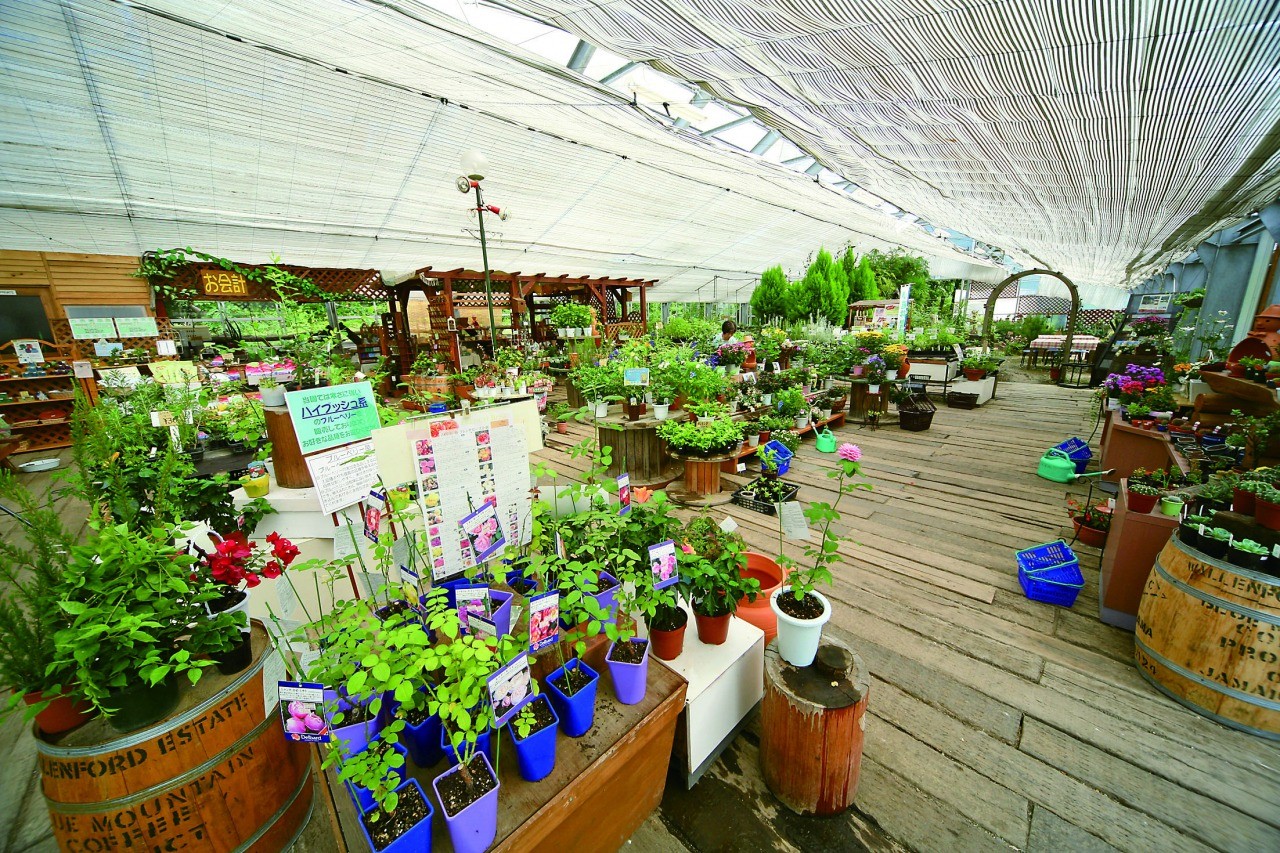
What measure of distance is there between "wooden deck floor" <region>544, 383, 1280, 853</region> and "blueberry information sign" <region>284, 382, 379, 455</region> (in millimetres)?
1804

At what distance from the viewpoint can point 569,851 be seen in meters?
1.11

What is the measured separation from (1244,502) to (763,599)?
203 centimetres

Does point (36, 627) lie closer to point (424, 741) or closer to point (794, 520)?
point (424, 741)

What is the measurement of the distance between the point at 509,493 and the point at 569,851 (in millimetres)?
981

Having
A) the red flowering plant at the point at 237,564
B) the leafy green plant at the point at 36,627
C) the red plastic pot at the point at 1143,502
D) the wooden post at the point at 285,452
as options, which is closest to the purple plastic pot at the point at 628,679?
the red flowering plant at the point at 237,564

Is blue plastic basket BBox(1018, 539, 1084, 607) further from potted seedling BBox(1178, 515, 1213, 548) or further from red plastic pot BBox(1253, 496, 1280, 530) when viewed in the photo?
red plastic pot BBox(1253, 496, 1280, 530)

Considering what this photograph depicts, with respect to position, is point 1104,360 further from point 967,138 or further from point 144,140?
point 144,140

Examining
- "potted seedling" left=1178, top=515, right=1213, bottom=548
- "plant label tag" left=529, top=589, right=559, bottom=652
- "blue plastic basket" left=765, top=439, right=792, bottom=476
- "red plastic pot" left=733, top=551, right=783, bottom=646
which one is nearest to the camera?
"plant label tag" left=529, top=589, right=559, bottom=652

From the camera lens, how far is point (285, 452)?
2.08m

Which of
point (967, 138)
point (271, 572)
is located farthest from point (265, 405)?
point (967, 138)

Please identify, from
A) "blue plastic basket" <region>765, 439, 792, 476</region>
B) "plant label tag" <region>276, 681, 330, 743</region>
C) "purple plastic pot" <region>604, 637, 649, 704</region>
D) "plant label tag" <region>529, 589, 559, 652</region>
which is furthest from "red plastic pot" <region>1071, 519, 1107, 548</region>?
"plant label tag" <region>276, 681, 330, 743</region>

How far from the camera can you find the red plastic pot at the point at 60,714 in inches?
39.9

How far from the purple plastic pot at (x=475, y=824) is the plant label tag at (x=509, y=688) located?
0.11 meters

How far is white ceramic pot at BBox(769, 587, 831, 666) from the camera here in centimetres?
135
